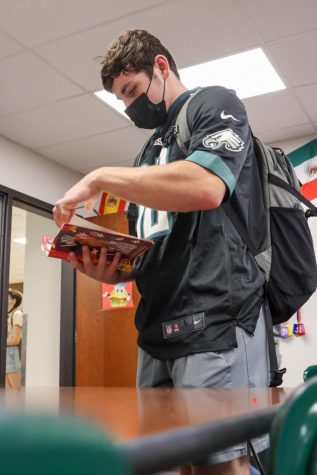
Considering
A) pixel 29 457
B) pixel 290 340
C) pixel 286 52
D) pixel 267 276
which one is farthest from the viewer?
pixel 290 340

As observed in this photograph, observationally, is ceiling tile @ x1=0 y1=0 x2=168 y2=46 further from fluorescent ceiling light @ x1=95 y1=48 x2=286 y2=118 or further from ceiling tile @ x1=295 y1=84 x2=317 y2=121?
ceiling tile @ x1=295 y1=84 x2=317 y2=121

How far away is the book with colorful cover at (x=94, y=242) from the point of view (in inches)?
48.3

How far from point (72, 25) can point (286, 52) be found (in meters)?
1.21

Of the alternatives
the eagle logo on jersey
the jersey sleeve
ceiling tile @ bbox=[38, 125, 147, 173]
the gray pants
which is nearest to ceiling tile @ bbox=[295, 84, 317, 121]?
ceiling tile @ bbox=[38, 125, 147, 173]

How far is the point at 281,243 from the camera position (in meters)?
1.26

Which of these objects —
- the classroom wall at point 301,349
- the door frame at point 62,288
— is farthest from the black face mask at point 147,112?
the classroom wall at point 301,349

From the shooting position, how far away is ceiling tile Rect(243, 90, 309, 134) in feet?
11.7

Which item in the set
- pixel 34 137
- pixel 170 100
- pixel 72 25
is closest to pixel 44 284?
pixel 34 137

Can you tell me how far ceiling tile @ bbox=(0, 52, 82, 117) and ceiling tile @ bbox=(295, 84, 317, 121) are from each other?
145 cm

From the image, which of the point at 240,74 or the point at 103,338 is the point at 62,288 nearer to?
the point at 103,338

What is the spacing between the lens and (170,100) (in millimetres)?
1434

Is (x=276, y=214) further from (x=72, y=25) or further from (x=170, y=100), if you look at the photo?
(x=72, y=25)

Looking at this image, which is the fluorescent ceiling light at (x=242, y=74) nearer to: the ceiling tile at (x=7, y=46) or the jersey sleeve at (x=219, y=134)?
the ceiling tile at (x=7, y=46)

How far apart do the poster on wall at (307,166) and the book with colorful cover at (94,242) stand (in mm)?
2993
